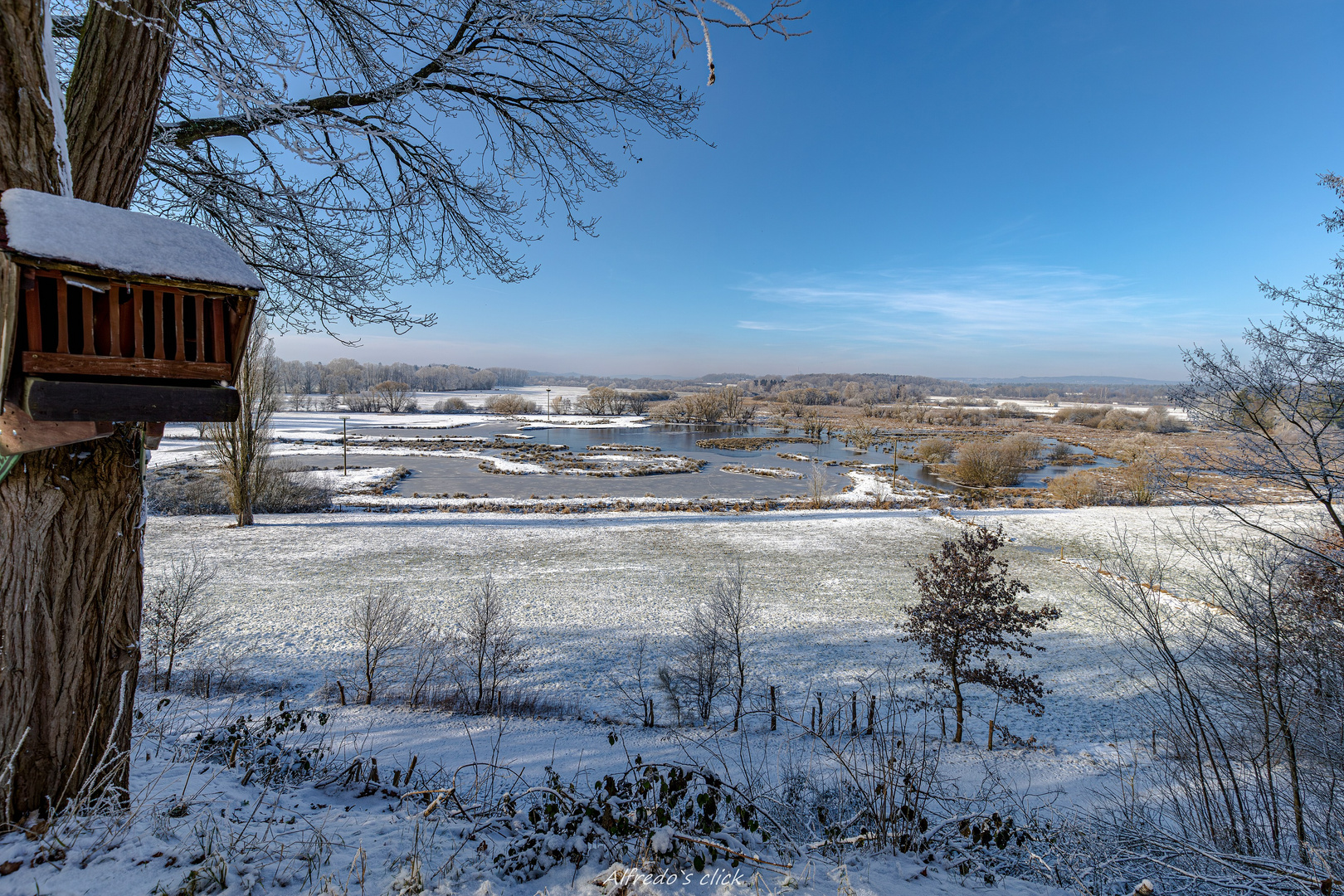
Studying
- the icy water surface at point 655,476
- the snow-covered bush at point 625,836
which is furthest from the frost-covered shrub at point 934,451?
the snow-covered bush at point 625,836

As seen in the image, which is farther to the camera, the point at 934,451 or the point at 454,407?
the point at 454,407

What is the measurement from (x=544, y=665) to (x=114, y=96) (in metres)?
10.4

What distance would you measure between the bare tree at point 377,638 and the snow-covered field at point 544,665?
0.49 m

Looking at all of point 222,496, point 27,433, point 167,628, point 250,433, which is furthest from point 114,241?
point 222,496

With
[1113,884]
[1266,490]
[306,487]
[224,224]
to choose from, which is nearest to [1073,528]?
[1266,490]

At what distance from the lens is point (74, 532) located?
7.00ft

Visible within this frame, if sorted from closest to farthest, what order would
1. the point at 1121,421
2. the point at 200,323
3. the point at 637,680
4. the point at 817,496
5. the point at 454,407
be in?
the point at 200,323 → the point at 637,680 → the point at 817,496 → the point at 1121,421 → the point at 454,407

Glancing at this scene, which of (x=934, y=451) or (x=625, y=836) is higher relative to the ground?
(x=625, y=836)

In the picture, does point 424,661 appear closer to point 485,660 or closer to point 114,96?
point 485,660

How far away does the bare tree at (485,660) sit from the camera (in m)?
8.63

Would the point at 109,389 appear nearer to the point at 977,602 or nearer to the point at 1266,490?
the point at 977,602

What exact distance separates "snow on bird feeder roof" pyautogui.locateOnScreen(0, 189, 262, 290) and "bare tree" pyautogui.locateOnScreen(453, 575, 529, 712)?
25.6ft

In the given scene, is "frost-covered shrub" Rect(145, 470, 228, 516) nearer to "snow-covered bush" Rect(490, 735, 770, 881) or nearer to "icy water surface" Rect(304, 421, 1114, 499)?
"icy water surface" Rect(304, 421, 1114, 499)

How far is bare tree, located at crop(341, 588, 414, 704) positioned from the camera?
28.6 ft
